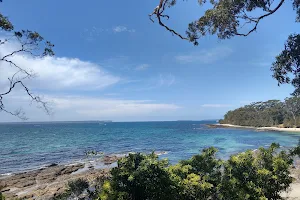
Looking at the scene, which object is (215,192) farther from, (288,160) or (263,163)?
(288,160)

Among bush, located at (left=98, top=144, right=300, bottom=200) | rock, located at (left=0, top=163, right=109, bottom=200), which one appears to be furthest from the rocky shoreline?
bush, located at (left=98, top=144, right=300, bottom=200)

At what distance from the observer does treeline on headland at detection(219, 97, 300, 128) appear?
298 feet

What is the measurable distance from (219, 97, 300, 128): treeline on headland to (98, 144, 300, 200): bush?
86221mm

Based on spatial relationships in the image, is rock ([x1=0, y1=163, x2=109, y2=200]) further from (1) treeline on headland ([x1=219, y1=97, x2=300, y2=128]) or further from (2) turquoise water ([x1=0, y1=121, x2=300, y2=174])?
(1) treeline on headland ([x1=219, y1=97, x2=300, y2=128])

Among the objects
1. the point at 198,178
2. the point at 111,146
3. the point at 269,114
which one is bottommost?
the point at 111,146

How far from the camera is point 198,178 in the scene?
7.70m

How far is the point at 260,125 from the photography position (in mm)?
104438

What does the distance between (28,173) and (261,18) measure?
21.1 metres

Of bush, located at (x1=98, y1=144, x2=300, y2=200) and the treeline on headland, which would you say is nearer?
bush, located at (x1=98, y1=144, x2=300, y2=200)

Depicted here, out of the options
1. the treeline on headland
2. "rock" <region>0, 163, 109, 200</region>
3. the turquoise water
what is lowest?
"rock" <region>0, 163, 109, 200</region>

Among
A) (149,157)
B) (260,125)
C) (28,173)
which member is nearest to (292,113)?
(260,125)

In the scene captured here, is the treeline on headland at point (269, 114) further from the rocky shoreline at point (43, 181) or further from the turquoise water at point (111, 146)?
the rocky shoreline at point (43, 181)

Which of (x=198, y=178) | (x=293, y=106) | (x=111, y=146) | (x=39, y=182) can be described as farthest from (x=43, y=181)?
(x=293, y=106)

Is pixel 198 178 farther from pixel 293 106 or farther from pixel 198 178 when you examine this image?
pixel 293 106
